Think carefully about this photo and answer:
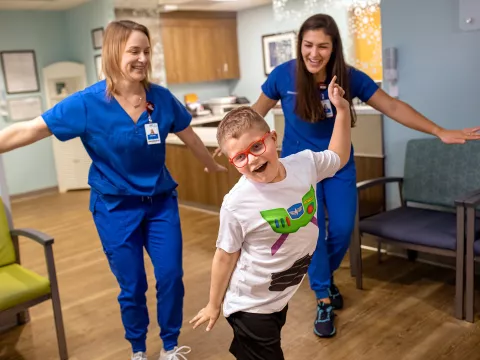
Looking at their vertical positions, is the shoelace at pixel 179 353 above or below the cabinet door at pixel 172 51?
below

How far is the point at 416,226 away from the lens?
2.71 meters

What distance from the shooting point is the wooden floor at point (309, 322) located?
2.32 metres

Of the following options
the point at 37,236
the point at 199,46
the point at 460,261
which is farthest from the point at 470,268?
the point at 199,46

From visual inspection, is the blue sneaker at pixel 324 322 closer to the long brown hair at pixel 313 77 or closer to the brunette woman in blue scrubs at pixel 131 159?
the brunette woman in blue scrubs at pixel 131 159

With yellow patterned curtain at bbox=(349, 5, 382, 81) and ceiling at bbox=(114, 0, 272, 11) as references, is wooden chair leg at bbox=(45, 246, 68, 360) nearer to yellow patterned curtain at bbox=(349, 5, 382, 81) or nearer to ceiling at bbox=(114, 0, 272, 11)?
yellow patterned curtain at bbox=(349, 5, 382, 81)

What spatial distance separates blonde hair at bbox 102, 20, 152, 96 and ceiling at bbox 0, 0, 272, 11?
13.5 feet

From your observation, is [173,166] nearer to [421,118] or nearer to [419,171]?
[419,171]

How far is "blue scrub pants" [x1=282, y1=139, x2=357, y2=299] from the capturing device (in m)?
2.44

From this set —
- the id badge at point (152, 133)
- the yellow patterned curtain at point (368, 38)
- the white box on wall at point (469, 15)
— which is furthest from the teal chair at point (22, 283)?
the white box on wall at point (469, 15)

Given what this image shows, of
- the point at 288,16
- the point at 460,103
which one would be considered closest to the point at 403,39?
the point at 460,103

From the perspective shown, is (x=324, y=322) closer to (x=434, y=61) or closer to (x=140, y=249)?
(x=140, y=249)

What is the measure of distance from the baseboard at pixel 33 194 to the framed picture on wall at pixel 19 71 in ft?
4.12

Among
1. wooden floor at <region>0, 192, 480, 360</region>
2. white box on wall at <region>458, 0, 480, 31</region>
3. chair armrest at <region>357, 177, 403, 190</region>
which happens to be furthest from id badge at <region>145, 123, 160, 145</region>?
white box on wall at <region>458, 0, 480, 31</region>

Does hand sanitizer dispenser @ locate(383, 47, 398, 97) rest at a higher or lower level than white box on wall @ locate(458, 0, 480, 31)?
lower
